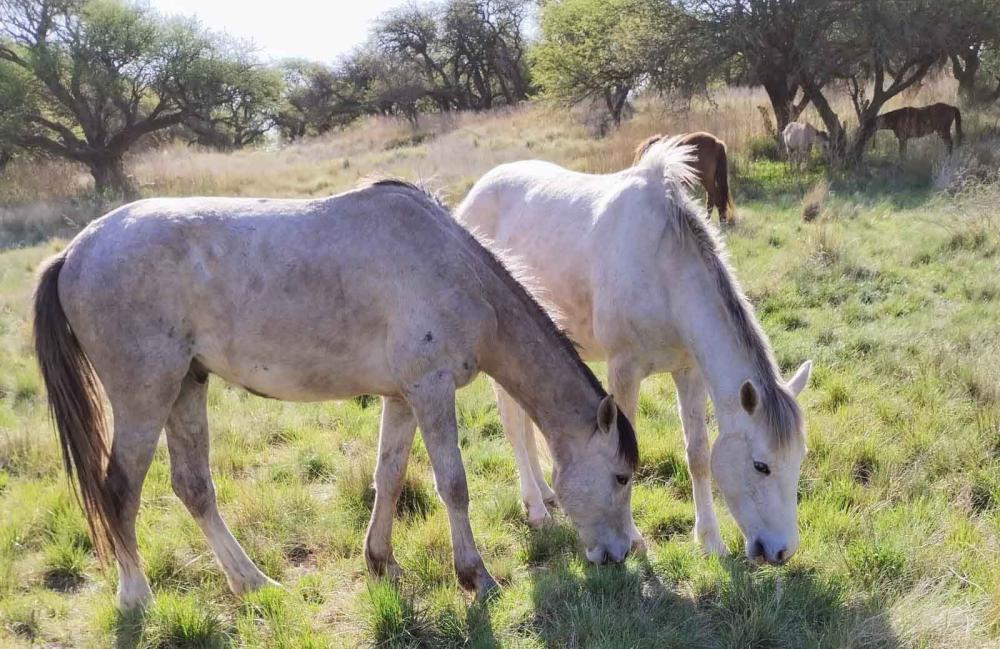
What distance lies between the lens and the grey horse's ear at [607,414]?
298 cm

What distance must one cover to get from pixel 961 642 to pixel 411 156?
21209 millimetres

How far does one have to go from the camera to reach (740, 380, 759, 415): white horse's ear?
9.33 feet

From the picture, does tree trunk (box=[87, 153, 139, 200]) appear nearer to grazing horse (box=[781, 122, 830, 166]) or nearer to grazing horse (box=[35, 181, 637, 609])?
grazing horse (box=[781, 122, 830, 166])

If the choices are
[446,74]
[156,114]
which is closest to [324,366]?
[156,114]

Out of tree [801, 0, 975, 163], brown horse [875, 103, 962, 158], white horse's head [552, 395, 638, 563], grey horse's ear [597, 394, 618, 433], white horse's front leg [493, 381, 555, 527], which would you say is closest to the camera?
grey horse's ear [597, 394, 618, 433]

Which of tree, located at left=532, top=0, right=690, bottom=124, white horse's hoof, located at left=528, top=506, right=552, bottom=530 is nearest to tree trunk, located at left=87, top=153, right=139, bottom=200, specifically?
tree, located at left=532, top=0, right=690, bottom=124

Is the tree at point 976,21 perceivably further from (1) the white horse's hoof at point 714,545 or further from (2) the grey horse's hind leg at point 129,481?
(2) the grey horse's hind leg at point 129,481

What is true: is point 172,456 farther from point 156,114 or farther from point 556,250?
A: point 156,114

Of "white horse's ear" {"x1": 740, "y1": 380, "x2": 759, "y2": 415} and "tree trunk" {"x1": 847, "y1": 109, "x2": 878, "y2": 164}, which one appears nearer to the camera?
"white horse's ear" {"x1": 740, "y1": 380, "x2": 759, "y2": 415}

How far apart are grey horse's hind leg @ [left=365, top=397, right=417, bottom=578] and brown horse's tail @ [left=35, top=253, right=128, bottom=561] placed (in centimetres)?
113

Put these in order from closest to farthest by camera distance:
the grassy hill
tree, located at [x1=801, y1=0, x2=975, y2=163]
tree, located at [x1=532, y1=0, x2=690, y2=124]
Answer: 1. the grassy hill
2. tree, located at [x1=801, y1=0, x2=975, y2=163]
3. tree, located at [x1=532, y1=0, x2=690, y2=124]

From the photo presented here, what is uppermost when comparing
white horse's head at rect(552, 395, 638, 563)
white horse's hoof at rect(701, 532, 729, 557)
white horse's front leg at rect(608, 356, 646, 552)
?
white horse's front leg at rect(608, 356, 646, 552)

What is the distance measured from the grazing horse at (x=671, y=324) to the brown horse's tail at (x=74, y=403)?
197 centimetres

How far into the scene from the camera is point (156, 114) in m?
21.6
